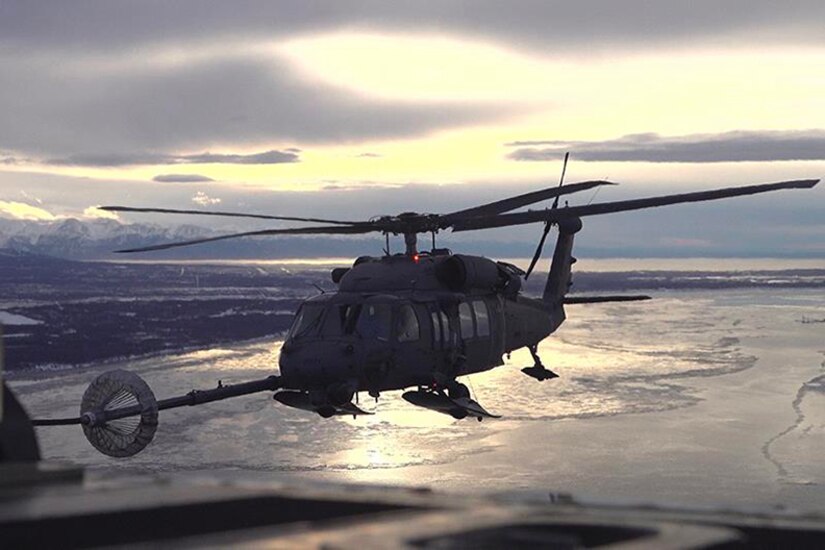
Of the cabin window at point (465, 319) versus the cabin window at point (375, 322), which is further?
the cabin window at point (465, 319)

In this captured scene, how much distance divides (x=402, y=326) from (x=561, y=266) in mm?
7914

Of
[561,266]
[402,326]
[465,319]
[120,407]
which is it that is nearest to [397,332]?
[402,326]

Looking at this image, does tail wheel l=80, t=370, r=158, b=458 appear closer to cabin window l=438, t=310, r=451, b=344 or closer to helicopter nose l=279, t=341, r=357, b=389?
helicopter nose l=279, t=341, r=357, b=389

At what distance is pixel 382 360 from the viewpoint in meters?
17.3

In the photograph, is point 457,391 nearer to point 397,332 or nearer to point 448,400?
point 448,400

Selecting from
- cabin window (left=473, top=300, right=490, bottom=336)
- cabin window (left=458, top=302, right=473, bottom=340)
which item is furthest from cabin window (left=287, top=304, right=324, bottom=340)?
cabin window (left=473, top=300, right=490, bottom=336)

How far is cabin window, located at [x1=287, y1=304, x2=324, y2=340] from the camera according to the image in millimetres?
17156

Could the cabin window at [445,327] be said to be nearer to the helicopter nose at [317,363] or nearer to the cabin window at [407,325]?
the cabin window at [407,325]

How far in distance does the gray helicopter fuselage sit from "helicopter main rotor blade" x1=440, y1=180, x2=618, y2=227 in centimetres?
70

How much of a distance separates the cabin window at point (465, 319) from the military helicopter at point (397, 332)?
22 mm

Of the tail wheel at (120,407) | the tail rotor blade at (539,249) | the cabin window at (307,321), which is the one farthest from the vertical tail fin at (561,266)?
the tail wheel at (120,407)

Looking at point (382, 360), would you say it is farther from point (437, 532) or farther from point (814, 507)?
point (437, 532)

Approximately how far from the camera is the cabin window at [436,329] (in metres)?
18.2

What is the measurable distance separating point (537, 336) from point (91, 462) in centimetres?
1062
